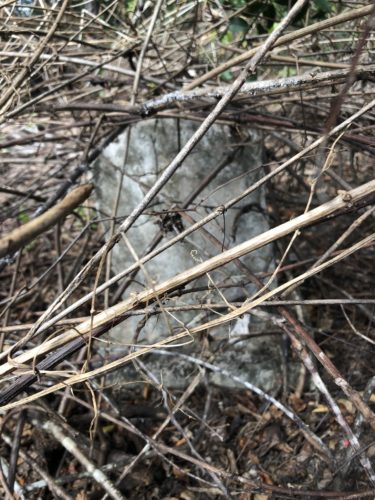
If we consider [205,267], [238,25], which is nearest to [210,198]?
[238,25]

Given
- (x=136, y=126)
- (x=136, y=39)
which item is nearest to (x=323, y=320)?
(x=136, y=126)

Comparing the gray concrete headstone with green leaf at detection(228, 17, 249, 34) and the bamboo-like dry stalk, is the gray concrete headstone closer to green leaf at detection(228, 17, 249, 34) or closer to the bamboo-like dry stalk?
green leaf at detection(228, 17, 249, 34)

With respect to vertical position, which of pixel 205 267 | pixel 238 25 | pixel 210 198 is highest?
pixel 238 25

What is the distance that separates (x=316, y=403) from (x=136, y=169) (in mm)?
1124

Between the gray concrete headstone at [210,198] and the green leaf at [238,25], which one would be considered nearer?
the green leaf at [238,25]

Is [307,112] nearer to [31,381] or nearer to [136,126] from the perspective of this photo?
[136,126]

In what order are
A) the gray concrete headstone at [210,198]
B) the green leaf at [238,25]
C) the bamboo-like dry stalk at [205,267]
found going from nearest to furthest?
the bamboo-like dry stalk at [205,267], the green leaf at [238,25], the gray concrete headstone at [210,198]

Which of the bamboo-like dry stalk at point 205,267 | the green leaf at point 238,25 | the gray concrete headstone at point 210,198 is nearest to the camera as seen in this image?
the bamboo-like dry stalk at point 205,267

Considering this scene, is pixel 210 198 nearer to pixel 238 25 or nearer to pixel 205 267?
pixel 238 25

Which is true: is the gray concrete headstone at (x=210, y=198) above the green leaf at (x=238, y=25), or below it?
below

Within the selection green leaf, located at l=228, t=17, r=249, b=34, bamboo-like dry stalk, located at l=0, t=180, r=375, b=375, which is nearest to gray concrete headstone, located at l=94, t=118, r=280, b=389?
green leaf, located at l=228, t=17, r=249, b=34

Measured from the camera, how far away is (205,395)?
79.1 inches

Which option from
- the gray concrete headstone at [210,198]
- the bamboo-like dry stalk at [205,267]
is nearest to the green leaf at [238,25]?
the gray concrete headstone at [210,198]

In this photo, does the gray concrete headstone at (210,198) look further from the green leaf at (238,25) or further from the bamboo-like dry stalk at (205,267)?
the bamboo-like dry stalk at (205,267)
